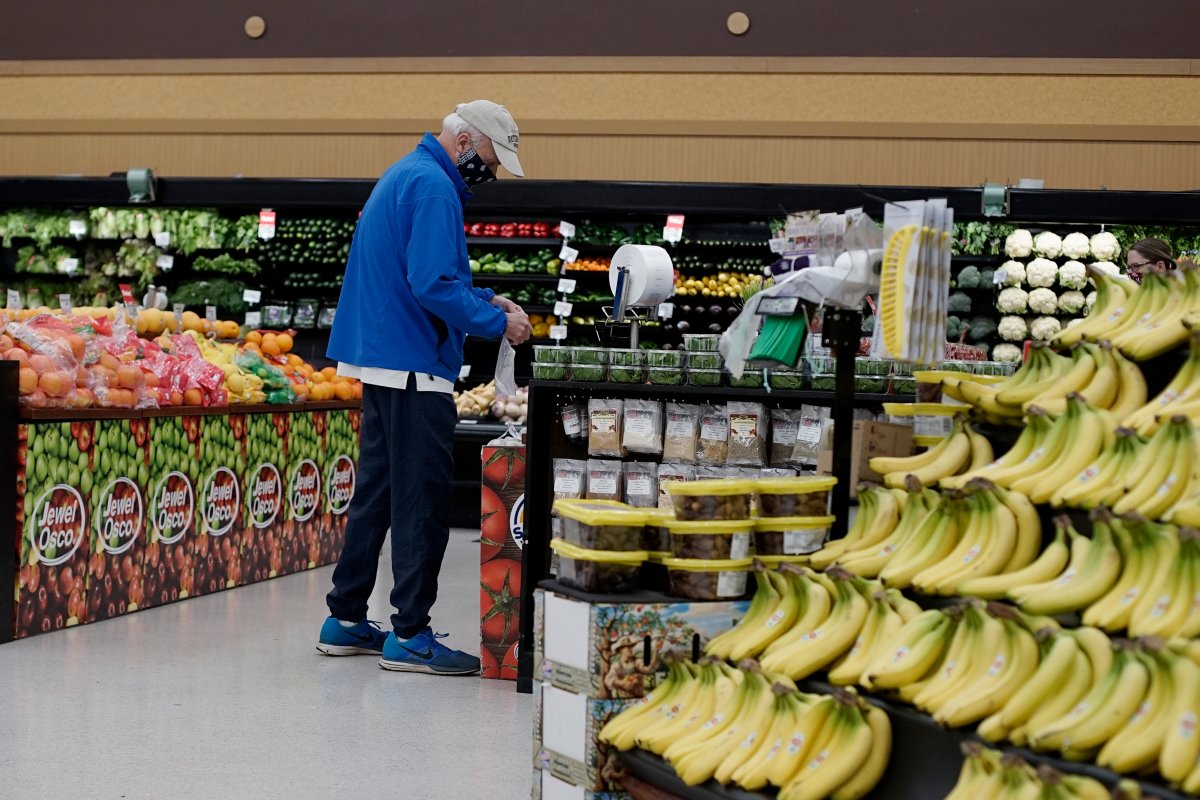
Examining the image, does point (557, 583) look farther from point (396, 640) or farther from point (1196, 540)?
point (396, 640)

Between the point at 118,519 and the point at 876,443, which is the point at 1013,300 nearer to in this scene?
the point at 118,519

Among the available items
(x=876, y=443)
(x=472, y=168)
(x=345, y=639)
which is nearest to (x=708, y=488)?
(x=876, y=443)

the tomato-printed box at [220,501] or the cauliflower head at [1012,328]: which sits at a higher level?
the cauliflower head at [1012,328]

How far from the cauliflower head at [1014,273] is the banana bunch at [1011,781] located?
7.85 meters

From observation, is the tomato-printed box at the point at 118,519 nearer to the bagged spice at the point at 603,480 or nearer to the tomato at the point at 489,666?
the tomato at the point at 489,666

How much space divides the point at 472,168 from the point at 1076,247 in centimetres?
608

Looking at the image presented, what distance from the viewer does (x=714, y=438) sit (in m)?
4.74

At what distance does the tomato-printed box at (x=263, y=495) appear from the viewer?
664 cm

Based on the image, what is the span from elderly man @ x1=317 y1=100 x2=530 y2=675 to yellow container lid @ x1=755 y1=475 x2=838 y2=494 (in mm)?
1689

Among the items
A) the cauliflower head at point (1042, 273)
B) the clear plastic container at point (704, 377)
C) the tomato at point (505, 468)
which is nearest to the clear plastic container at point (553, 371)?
the tomato at point (505, 468)

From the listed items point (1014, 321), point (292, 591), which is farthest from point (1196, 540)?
point (1014, 321)

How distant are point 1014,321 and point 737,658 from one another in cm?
747

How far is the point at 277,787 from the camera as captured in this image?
358cm

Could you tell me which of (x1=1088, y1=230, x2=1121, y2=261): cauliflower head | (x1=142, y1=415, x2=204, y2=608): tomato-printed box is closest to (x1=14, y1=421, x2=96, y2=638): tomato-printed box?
(x1=142, y1=415, x2=204, y2=608): tomato-printed box
